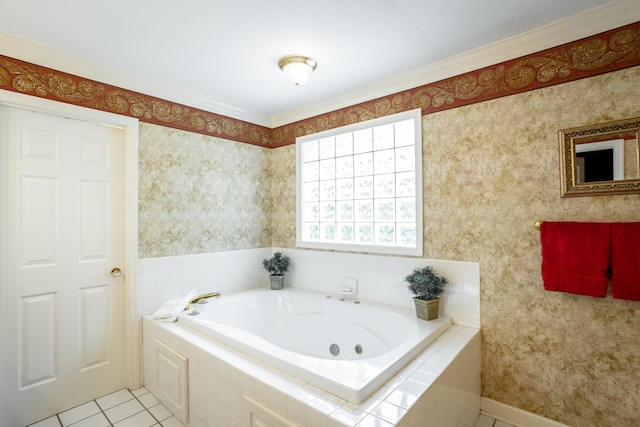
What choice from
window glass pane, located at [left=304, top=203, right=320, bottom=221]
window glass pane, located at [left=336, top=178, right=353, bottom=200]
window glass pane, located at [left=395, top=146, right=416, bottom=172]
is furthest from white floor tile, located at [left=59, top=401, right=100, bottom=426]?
window glass pane, located at [left=395, top=146, right=416, bottom=172]

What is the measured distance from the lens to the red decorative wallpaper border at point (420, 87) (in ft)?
5.78

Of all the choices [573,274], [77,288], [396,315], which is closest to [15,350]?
[77,288]

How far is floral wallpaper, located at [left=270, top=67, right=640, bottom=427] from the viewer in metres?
1.72

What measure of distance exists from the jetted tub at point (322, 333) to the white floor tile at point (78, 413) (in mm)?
812

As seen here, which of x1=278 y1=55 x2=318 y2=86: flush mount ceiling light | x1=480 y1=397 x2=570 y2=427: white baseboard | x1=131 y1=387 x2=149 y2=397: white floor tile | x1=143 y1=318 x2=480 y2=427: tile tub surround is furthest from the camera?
x1=131 y1=387 x2=149 y2=397: white floor tile

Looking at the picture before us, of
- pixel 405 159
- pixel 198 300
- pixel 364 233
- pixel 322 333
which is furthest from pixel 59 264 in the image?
pixel 405 159

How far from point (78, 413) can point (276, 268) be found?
181 cm

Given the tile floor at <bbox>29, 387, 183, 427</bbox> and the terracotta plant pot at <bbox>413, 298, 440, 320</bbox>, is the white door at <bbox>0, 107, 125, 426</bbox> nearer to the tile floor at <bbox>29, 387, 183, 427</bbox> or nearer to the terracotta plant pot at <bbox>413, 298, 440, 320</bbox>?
the tile floor at <bbox>29, 387, 183, 427</bbox>

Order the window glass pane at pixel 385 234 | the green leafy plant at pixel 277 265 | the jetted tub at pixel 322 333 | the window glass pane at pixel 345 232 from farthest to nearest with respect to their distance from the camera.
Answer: the green leafy plant at pixel 277 265, the window glass pane at pixel 345 232, the window glass pane at pixel 385 234, the jetted tub at pixel 322 333

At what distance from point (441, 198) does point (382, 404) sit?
60.6 inches

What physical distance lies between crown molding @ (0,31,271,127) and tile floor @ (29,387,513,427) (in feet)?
7.73

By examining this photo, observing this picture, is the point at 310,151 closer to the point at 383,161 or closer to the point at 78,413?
the point at 383,161

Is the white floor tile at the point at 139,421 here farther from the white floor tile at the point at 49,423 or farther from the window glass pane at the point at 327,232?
the window glass pane at the point at 327,232

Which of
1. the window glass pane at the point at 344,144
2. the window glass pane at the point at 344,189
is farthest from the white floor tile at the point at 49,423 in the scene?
the window glass pane at the point at 344,144
